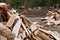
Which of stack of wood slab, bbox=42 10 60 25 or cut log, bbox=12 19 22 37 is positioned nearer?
cut log, bbox=12 19 22 37

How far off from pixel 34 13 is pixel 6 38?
25.1ft

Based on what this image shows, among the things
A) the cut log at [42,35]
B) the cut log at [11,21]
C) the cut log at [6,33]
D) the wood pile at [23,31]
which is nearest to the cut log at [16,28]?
the wood pile at [23,31]

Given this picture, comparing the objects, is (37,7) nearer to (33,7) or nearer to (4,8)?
(33,7)

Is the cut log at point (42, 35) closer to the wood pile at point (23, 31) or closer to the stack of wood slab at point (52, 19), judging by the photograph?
the wood pile at point (23, 31)

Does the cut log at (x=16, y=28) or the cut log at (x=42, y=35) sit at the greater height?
the cut log at (x=16, y=28)

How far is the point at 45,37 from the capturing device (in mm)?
5469

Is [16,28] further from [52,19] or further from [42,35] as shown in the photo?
[52,19]

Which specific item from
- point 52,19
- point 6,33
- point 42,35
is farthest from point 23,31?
point 52,19

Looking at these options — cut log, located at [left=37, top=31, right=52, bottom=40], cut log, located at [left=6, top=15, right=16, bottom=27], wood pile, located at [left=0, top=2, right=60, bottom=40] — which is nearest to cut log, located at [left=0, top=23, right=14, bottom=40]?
wood pile, located at [left=0, top=2, right=60, bottom=40]

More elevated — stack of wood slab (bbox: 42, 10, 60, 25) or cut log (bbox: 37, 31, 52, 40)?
cut log (bbox: 37, 31, 52, 40)

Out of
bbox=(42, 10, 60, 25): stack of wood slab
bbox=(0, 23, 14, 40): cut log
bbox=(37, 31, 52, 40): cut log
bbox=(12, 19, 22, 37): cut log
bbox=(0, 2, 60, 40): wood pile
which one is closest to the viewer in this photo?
bbox=(0, 23, 14, 40): cut log

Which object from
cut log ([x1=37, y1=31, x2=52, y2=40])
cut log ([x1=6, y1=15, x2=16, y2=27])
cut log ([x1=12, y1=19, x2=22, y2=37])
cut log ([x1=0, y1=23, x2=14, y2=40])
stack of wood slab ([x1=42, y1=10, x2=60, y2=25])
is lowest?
stack of wood slab ([x1=42, y1=10, x2=60, y2=25])

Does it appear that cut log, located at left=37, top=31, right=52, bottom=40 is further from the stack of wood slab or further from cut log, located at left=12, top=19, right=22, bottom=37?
the stack of wood slab

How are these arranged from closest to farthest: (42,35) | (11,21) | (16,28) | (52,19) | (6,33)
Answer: (6,33), (16,28), (11,21), (42,35), (52,19)
